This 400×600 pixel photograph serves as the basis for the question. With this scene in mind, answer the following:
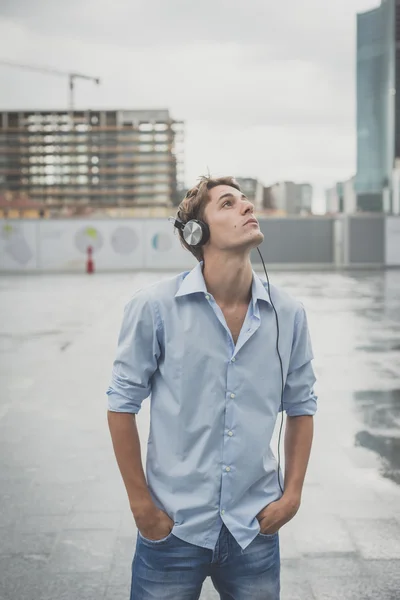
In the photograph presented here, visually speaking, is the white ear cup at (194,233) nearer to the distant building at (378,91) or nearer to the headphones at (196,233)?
the headphones at (196,233)

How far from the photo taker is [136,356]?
2148 millimetres

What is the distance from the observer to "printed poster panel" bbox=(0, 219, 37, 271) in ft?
110

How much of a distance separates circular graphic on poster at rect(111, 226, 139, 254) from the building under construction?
148 m

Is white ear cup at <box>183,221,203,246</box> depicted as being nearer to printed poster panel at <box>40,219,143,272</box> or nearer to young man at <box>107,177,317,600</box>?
young man at <box>107,177,317,600</box>

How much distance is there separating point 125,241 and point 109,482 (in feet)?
97.0

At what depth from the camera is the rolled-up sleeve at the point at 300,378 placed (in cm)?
232

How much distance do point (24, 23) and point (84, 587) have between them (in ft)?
469

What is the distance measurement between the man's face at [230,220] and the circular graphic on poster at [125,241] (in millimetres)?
32164

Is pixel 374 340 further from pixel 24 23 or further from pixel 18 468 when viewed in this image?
pixel 24 23

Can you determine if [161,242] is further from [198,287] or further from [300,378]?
[198,287]

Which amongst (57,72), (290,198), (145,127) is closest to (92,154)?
(145,127)

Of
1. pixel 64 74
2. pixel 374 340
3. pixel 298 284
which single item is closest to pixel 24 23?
pixel 64 74

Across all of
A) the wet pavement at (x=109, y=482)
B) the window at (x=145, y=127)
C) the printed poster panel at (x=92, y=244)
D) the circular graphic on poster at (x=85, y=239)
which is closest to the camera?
the wet pavement at (x=109, y=482)

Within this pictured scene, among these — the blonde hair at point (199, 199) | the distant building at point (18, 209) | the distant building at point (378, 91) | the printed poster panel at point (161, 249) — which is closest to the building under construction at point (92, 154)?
the distant building at point (378, 91)
